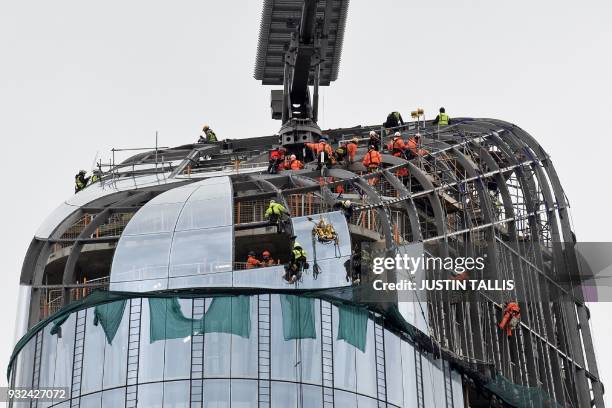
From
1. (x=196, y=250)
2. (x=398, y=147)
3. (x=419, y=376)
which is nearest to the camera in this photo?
(x=419, y=376)

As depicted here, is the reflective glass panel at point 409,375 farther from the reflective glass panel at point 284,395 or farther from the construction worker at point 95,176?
the construction worker at point 95,176

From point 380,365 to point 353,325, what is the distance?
7.17 ft

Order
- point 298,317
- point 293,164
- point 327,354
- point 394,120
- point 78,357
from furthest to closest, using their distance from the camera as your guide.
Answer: point 394,120 < point 293,164 < point 78,357 < point 298,317 < point 327,354

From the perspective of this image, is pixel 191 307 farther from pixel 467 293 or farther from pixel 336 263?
pixel 467 293

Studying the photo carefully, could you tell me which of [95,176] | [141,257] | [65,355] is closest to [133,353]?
[65,355]

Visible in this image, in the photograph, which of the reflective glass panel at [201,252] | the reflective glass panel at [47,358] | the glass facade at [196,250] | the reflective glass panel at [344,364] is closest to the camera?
the reflective glass panel at [344,364]

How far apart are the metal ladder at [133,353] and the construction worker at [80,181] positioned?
649 inches

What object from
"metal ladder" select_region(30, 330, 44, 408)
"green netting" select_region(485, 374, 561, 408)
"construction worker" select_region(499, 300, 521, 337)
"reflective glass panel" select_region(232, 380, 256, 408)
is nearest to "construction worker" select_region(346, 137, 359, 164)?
"construction worker" select_region(499, 300, 521, 337)

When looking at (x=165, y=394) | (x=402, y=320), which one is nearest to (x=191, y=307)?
(x=165, y=394)

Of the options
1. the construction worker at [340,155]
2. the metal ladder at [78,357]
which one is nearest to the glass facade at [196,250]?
the metal ladder at [78,357]

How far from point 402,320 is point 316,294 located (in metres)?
4.08

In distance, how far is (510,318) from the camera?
79.6 meters

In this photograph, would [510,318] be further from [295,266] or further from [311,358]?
[311,358]

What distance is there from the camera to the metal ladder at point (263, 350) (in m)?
70.9
